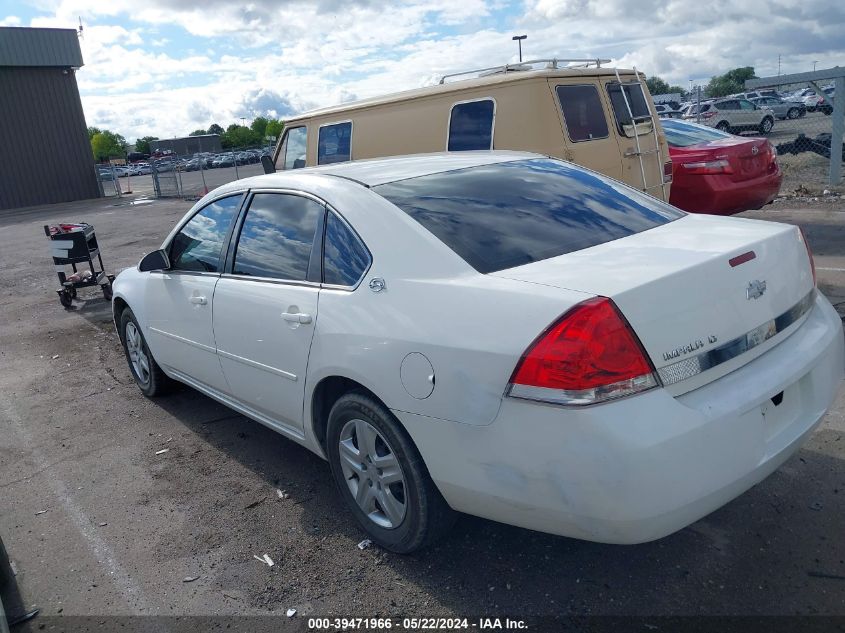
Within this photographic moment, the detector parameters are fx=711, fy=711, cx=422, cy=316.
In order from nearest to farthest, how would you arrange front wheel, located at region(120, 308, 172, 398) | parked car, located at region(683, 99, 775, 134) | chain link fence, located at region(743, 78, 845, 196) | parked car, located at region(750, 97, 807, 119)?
front wheel, located at region(120, 308, 172, 398)
chain link fence, located at region(743, 78, 845, 196)
parked car, located at region(683, 99, 775, 134)
parked car, located at region(750, 97, 807, 119)

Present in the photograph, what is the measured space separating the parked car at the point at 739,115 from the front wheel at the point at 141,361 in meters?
27.4

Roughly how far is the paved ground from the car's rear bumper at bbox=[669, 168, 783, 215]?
4514 millimetres

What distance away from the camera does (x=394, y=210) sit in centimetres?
311

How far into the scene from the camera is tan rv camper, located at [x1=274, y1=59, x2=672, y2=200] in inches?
275

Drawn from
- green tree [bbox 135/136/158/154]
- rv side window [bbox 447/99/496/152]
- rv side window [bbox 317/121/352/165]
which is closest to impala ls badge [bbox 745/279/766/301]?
rv side window [bbox 447/99/496/152]

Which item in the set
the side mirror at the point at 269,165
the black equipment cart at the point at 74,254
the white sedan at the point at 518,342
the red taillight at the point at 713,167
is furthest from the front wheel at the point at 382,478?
the side mirror at the point at 269,165

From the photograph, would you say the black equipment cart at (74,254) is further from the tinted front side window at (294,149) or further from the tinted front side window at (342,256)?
the tinted front side window at (342,256)

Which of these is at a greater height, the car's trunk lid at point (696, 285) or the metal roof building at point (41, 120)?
the metal roof building at point (41, 120)

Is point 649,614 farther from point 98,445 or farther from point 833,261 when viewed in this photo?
point 833,261

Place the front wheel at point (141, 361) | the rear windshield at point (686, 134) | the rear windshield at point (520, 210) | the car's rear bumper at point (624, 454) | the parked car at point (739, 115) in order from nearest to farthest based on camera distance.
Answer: the car's rear bumper at point (624, 454) < the rear windshield at point (520, 210) < the front wheel at point (141, 361) < the rear windshield at point (686, 134) < the parked car at point (739, 115)

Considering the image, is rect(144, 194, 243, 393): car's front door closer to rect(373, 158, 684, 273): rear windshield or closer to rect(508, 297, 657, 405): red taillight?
rect(373, 158, 684, 273): rear windshield

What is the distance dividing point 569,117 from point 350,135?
2995 millimetres

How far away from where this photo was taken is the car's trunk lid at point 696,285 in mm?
2398

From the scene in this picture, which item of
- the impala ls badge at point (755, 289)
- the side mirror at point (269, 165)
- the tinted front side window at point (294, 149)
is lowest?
the impala ls badge at point (755, 289)
